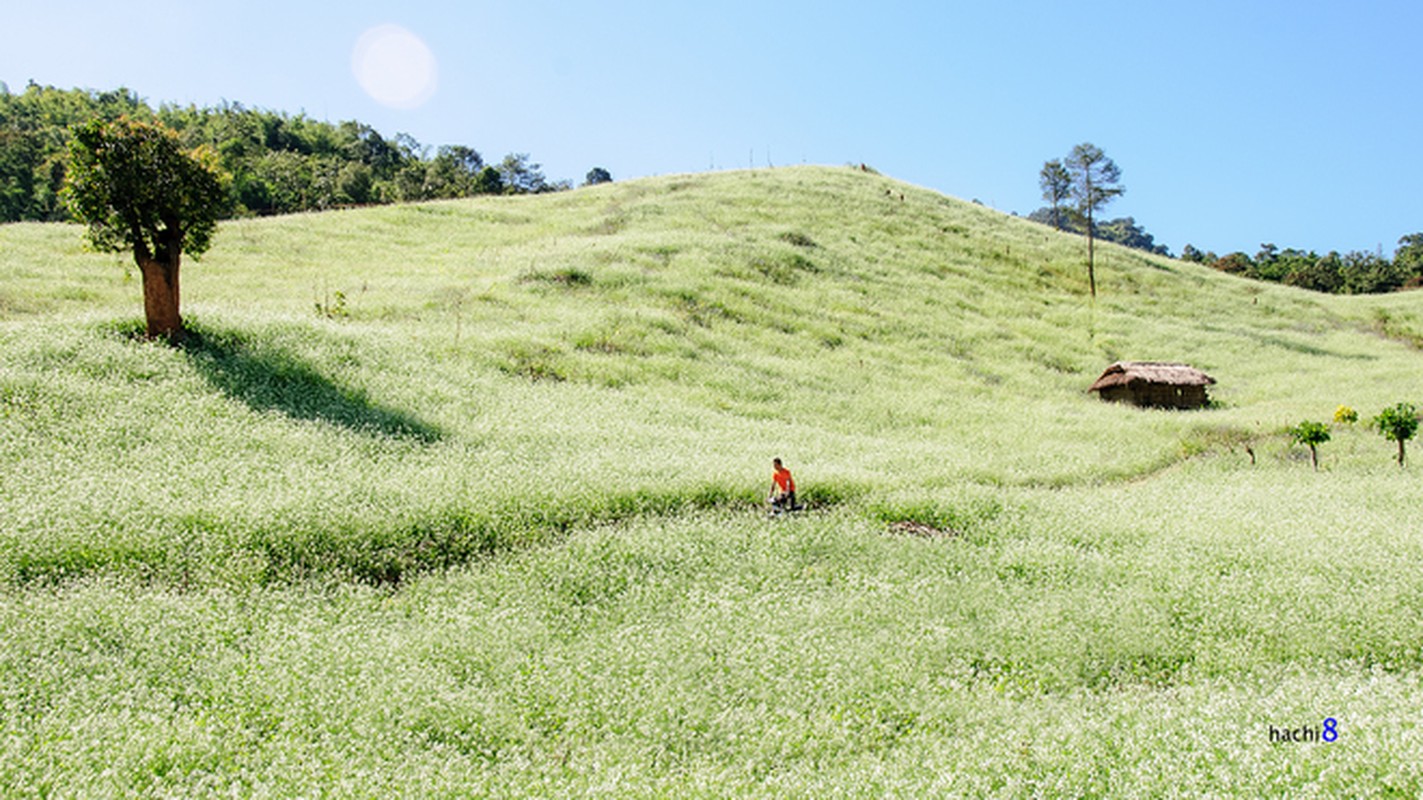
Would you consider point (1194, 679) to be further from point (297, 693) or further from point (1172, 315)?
point (1172, 315)

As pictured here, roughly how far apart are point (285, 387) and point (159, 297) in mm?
5247

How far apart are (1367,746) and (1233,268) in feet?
356

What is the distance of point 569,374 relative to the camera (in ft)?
94.3

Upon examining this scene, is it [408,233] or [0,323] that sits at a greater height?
[408,233]

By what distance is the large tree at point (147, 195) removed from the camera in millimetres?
22531

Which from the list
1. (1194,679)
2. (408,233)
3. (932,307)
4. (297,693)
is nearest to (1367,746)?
(1194,679)

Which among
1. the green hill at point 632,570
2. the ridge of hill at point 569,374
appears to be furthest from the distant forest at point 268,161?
the green hill at point 632,570

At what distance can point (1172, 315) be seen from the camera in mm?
57156

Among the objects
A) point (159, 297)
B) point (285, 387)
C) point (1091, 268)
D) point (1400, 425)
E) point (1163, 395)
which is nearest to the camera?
point (285, 387)

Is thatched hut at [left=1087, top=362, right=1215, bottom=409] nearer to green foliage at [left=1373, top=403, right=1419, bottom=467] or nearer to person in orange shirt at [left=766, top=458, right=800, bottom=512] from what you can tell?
green foliage at [left=1373, top=403, right=1419, bottom=467]

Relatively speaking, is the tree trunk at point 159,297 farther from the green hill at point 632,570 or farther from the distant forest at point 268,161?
the distant forest at point 268,161

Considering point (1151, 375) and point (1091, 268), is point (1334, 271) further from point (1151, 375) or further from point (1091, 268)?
point (1151, 375)

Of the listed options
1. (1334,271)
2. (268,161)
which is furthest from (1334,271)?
(268,161)

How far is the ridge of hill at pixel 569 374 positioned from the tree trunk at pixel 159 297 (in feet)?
3.59
